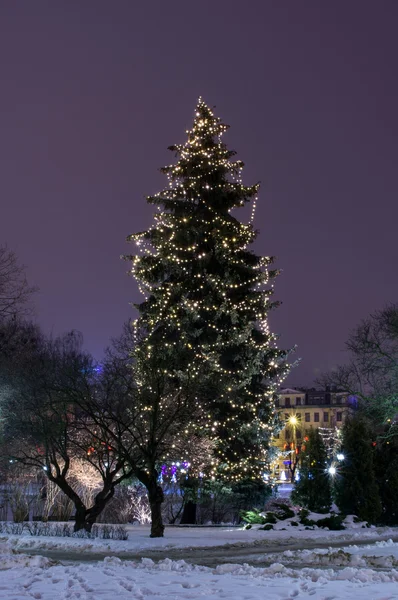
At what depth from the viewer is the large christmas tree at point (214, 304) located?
27.6m

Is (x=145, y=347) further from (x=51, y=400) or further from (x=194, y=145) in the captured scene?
(x=194, y=145)

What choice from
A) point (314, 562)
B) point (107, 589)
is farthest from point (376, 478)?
point (107, 589)

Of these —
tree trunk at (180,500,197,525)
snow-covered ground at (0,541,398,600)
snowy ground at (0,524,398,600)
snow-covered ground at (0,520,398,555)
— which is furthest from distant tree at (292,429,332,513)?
snow-covered ground at (0,541,398,600)

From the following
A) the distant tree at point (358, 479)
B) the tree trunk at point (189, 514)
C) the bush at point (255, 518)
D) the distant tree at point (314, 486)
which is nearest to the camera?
the bush at point (255, 518)

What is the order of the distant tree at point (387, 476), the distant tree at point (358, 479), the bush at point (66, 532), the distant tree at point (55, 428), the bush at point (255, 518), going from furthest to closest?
1. the distant tree at point (387, 476)
2. the distant tree at point (358, 479)
3. the bush at point (255, 518)
4. the distant tree at point (55, 428)
5. the bush at point (66, 532)

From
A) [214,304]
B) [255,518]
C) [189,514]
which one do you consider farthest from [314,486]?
[214,304]

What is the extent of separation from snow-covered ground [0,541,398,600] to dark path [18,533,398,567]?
277cm

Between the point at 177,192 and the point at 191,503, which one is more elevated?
the point at 177,192

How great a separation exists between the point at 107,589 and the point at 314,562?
6017 millimetres

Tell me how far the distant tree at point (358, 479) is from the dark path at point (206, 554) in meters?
7.72

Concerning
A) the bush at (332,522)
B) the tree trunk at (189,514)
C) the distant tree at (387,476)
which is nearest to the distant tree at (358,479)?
the distant tree at (387,476)

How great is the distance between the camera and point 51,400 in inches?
902

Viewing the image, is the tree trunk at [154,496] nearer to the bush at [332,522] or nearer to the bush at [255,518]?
the bush at [255,518]

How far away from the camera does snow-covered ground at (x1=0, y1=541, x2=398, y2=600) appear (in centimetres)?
796
